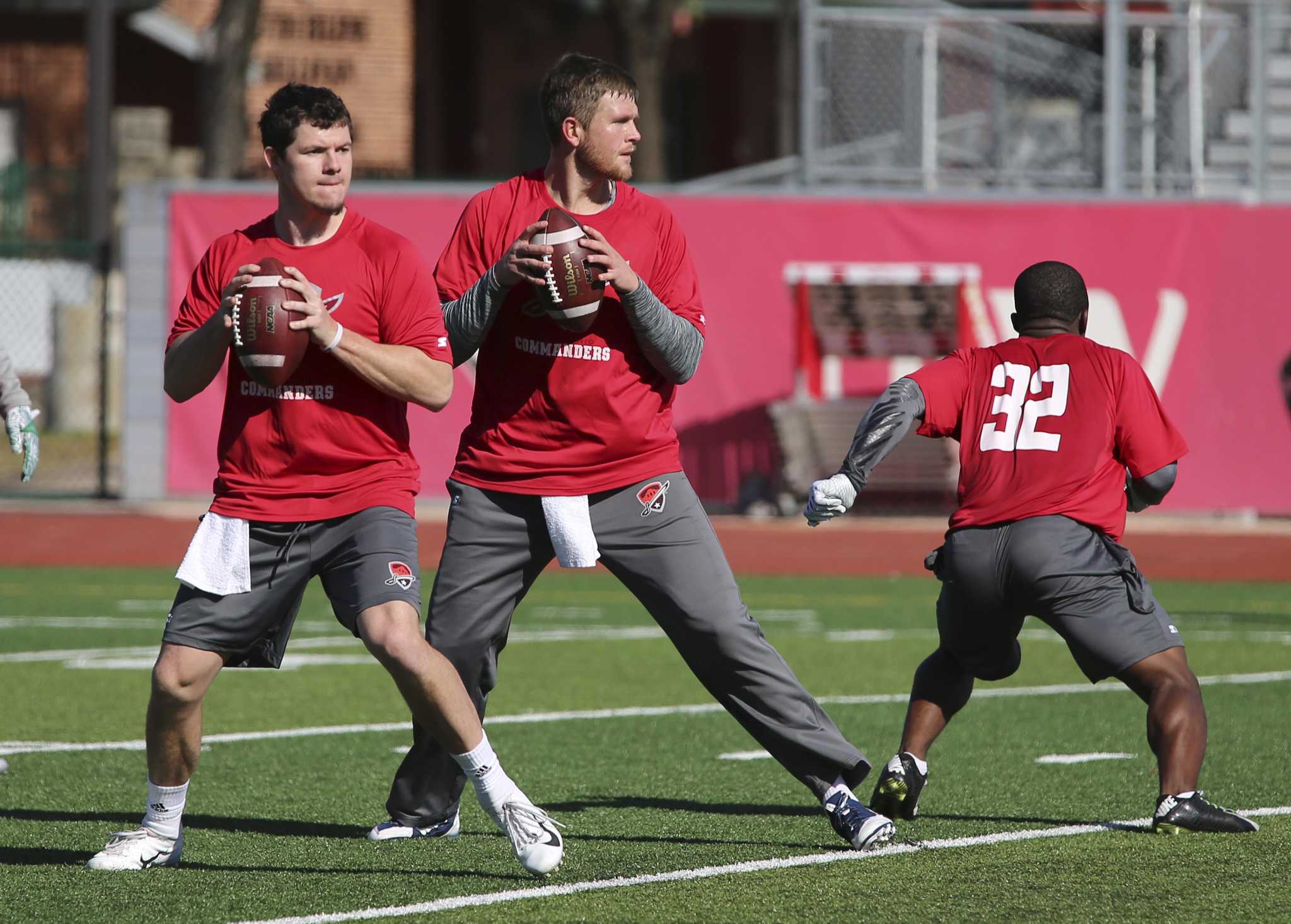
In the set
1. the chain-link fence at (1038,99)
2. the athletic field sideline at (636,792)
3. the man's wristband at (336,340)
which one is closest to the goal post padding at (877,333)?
the chain-link fence at (1038,99)

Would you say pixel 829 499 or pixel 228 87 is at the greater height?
pixel 228 87

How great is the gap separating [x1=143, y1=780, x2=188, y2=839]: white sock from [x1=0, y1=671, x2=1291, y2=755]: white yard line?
221 cm

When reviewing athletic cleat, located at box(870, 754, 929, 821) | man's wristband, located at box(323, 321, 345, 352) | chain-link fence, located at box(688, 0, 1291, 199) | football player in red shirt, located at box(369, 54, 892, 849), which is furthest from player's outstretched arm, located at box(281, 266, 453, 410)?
chain-link fence, located at box(688, 0, 1291, 199)

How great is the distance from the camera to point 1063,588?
19.1 ft

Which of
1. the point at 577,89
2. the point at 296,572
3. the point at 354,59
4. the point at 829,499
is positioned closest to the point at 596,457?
the point at 829,499

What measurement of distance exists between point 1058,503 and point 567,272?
65.8 inches

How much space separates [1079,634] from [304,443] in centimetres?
230

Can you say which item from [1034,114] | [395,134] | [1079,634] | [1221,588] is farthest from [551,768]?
[395,134]

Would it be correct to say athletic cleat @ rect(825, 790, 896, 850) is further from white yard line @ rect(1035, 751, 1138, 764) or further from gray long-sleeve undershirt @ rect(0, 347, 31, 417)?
gray long-sleeve undershirt @ rect(0, 347, 31, 417)

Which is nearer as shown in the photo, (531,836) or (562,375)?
(531,836)

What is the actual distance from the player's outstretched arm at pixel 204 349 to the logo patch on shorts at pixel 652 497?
1.21 m

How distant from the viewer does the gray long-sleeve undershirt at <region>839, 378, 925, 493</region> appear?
5.76 metres

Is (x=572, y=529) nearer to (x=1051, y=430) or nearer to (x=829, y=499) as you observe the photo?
(x=829, y=499)

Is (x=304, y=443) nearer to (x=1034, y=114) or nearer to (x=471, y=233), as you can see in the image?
(x=471, y=233)
